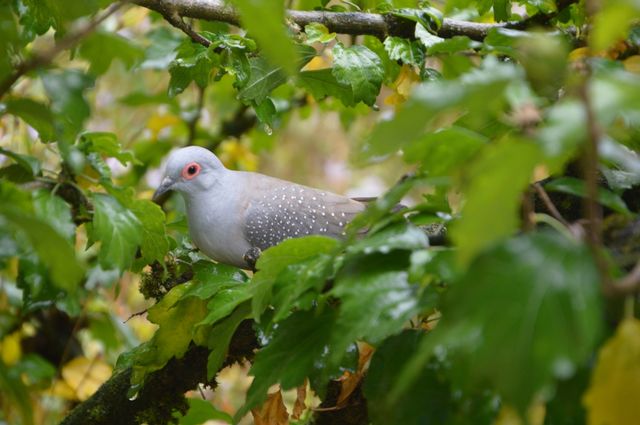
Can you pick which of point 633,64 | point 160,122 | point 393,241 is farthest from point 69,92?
point 160,122

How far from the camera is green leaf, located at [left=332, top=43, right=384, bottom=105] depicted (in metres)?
1.28

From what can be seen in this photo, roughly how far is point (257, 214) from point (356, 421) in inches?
16.1

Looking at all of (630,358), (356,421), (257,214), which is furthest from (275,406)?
(630,358)

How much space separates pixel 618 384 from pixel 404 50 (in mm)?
843

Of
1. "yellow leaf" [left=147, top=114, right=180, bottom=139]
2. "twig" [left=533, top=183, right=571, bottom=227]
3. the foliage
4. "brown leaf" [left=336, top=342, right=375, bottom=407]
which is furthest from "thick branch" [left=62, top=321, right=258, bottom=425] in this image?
"yellow leaf" [left=147, top=114, right=180, bottom=139]

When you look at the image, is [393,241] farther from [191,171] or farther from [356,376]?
[191,171]

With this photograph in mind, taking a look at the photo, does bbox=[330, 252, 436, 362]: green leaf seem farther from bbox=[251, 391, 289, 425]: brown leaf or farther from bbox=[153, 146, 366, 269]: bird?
bbox=[153, 146, 366, 269]: bird

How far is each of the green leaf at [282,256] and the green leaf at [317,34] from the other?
1.74ft

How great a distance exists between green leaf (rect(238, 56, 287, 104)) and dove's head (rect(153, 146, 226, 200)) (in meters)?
0.27

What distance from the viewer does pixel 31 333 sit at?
7.33ft

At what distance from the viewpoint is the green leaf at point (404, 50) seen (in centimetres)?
133

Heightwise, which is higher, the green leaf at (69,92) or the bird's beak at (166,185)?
the green leaf at (69,92)

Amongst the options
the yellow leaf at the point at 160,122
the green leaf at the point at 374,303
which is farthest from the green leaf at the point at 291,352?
the yellow leaf at the point at 160,122

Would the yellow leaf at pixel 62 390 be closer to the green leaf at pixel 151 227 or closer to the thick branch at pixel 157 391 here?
the thick branch at pixel 157 391
